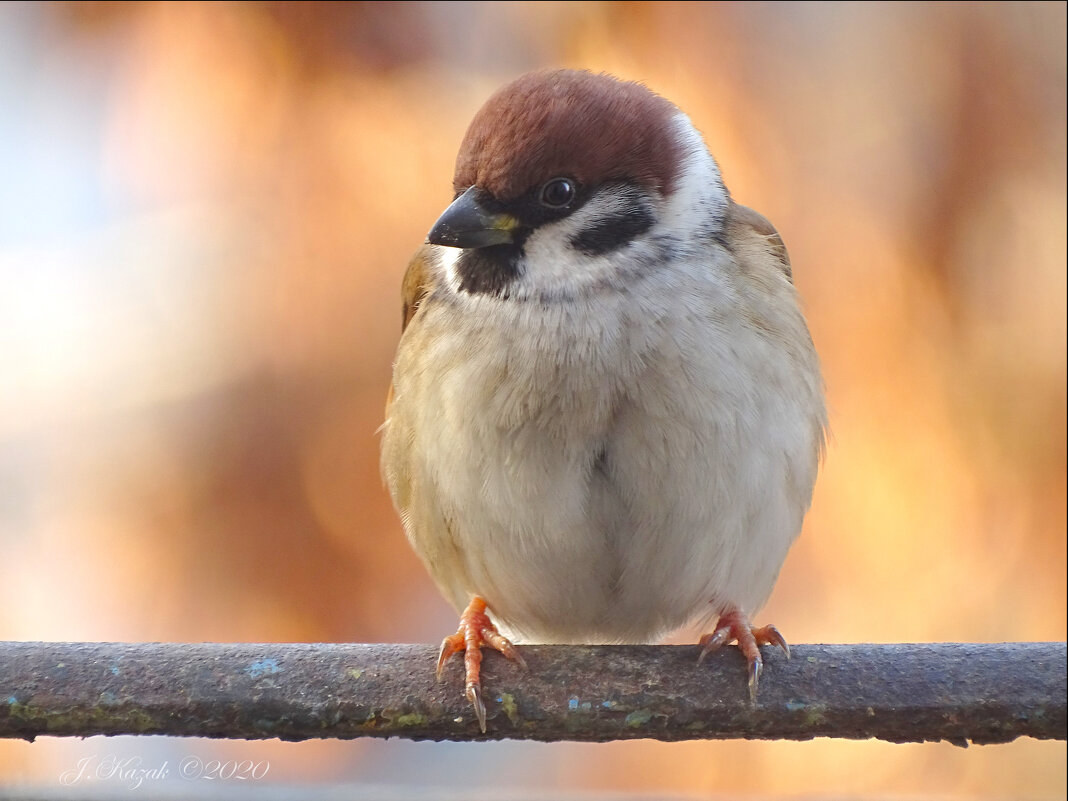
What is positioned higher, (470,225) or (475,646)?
(470,225)

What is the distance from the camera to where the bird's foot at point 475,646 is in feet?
5.19

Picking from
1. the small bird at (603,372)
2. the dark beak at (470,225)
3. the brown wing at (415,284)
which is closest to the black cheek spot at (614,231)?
the small bird at (603,372)

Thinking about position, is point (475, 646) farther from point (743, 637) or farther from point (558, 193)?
point (558, 193)

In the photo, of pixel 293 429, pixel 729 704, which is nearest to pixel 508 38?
pixel 293 429

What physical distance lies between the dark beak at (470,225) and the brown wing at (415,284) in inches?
12.2

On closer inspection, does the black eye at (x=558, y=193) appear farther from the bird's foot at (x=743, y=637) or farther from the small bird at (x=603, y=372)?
the bird's foot at (x=743, y=637)

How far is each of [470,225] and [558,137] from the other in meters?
0.18

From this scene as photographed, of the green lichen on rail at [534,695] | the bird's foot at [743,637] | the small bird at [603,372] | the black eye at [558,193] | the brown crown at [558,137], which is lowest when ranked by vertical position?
the bird's foot at [743,637]

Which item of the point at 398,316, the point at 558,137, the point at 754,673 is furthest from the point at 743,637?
the point at 398,316

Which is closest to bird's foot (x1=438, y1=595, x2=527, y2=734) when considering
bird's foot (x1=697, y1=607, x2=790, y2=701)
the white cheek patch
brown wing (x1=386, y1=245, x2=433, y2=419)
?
bird's foot (x1=697, y1=607, x2=790, y2=701)

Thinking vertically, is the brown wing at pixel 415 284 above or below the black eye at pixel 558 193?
below

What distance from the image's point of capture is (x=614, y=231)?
5.89 ft

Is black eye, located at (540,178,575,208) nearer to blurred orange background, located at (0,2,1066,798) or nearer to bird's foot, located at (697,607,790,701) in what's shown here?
bird's foot, located at (697,607,790,701)

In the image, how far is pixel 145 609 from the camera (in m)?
2.66
